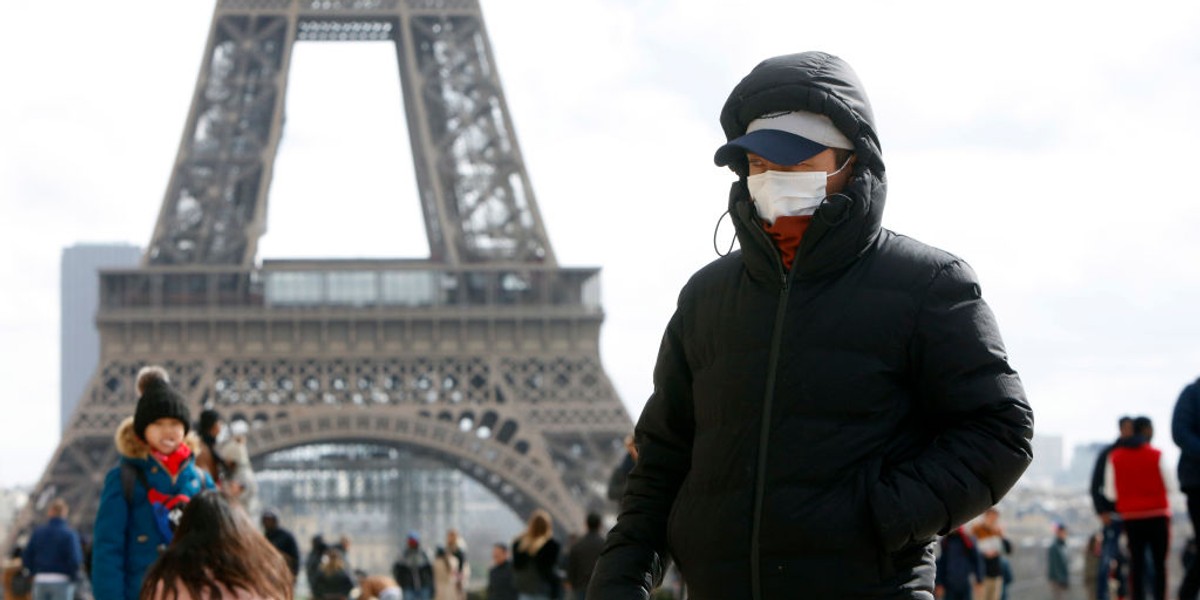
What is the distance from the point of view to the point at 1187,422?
1006cm

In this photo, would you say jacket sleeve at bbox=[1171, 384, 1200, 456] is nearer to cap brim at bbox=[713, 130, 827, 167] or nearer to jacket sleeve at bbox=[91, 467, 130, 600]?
jacket sleeve at bbox=[91, 467, 130, 600]

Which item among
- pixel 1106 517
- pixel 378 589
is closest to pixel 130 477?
pixel 1106 517

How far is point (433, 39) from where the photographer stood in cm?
4794

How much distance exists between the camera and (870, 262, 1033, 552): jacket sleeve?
13.3 feet

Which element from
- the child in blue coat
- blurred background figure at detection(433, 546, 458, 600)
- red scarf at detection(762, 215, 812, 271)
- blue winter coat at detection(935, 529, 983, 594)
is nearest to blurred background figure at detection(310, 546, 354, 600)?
blurred background figure at detection(433, 546, 458, 600)

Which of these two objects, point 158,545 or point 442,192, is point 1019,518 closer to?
point 442,192

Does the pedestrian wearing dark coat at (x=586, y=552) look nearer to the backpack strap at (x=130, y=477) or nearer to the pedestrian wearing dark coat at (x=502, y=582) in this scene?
the pedestrian wearing dark coat at (x=502, y=582)

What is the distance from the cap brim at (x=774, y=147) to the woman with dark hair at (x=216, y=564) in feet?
5.12

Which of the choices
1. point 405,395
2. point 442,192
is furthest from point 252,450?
point 442,192

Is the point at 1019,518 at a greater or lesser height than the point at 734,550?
greater

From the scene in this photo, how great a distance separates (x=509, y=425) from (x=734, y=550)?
140ft

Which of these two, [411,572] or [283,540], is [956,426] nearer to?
[283,540]

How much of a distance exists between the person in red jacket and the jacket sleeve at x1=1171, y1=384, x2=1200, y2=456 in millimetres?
1326

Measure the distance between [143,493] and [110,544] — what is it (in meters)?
0.27
